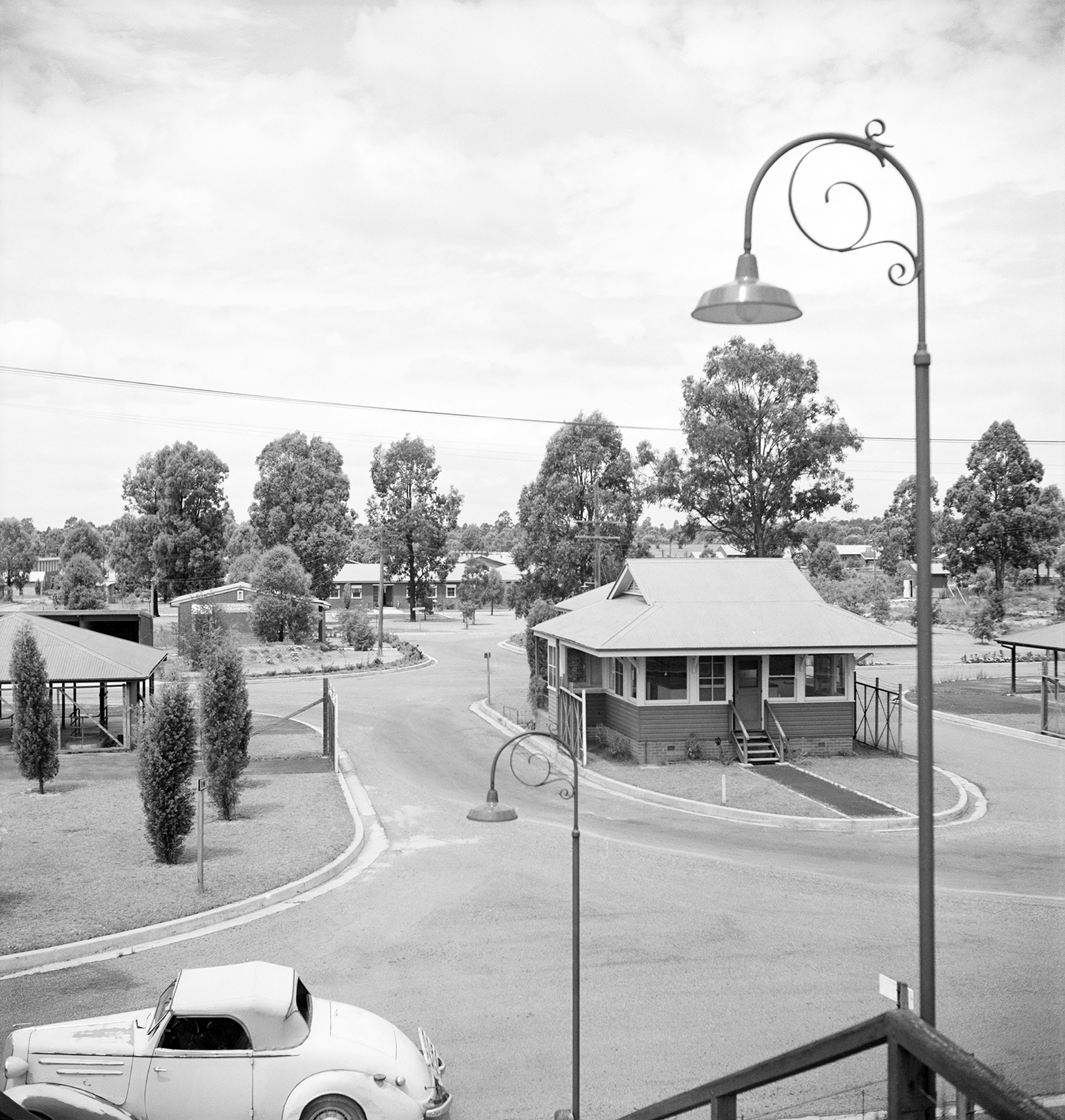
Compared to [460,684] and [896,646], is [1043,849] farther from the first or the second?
[460,684]

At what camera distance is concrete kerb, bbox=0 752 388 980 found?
1304cm

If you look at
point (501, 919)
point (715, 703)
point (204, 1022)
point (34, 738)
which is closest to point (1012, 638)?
point (715, 703)

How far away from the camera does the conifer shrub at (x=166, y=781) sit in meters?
17.6

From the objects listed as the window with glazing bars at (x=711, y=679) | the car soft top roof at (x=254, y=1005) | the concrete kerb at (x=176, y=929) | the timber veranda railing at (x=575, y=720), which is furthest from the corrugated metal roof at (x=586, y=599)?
the car soft top roof at (x=254, y=1005)

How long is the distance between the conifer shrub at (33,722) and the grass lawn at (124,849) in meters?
0.64

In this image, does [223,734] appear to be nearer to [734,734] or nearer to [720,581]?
[734,734]

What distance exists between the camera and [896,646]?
27.7 m

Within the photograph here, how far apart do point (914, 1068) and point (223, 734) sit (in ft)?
65.2

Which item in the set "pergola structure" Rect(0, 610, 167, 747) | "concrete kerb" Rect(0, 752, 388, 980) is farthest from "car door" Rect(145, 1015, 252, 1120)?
A: "pergola structure" Rect(0, 610, 167, 747)

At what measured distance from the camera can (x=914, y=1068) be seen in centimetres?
294

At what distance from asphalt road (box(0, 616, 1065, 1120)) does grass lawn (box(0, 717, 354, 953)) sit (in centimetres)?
123

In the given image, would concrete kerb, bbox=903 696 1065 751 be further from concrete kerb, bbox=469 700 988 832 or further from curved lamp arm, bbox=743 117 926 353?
curved lamp arm, bbox=743 117 926 353

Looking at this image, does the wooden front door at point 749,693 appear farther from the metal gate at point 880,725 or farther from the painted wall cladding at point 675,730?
the metal gate at point 880,725

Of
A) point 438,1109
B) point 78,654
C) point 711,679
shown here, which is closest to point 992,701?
point 711,679
